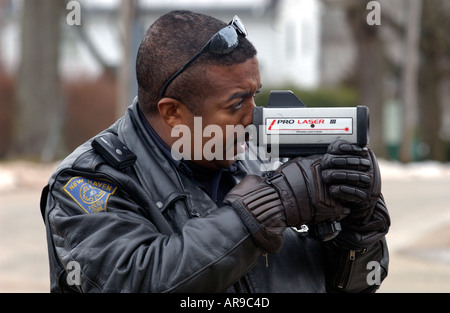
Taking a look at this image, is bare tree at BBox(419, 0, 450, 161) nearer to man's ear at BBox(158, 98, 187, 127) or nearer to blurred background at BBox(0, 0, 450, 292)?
blurred background at BBox(0, 0, 450, 292)

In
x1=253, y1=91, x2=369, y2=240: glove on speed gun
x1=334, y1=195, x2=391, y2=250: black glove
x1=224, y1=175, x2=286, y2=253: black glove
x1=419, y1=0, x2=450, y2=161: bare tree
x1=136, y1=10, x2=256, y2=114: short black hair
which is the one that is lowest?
x1=419, y1=0, x2=450, y2=161: bare tree

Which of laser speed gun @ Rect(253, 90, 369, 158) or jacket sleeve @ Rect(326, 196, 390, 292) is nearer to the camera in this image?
laser speed gun @ Rect(253, 90, 369, 158)

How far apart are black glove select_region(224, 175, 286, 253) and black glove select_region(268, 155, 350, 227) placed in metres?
0.03

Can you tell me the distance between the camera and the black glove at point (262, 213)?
215cm

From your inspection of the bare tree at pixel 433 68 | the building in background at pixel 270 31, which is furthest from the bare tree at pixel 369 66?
the building in background at pixel 270 31

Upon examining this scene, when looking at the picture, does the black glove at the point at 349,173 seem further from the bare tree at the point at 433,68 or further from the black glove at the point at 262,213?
the bare tree at the point at 433,68

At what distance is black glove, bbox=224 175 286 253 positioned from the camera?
7.05 feet

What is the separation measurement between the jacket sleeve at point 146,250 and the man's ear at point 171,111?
32cm

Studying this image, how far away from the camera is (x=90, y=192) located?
2.25 metres

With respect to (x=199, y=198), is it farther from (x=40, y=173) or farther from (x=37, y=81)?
(x=37, y=81)

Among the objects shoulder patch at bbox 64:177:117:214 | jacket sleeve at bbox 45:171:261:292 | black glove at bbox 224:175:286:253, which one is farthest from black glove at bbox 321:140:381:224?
shoulder patch at bbox 64:177:117:214

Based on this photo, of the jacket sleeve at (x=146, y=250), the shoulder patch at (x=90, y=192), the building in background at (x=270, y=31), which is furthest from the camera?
the building in background at (x=270, y=31)
